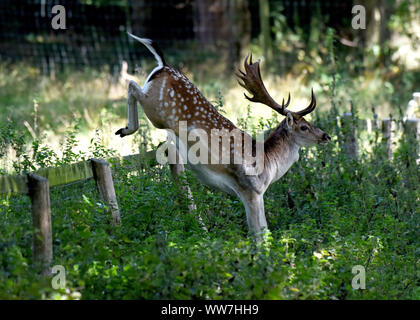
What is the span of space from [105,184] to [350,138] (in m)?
3.80

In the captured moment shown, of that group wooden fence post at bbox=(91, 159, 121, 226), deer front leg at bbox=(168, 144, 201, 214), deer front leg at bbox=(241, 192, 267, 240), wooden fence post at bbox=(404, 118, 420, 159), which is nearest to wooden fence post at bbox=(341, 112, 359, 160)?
wooden fence post at bbox=(404, 118, 420, 159)

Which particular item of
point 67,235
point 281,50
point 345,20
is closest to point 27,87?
point 281,50

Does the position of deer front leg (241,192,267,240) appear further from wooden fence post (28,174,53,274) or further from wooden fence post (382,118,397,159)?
wooden fence post (382,118,397,159)

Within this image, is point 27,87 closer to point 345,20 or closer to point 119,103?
point 119,103

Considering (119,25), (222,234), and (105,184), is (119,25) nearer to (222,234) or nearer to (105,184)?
(222,234)

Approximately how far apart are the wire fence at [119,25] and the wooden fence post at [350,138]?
720 cm

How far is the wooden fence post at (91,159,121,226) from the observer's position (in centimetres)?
560

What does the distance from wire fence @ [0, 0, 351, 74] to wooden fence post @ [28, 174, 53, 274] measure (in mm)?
10965

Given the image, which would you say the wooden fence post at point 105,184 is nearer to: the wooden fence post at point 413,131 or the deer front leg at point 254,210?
the deer front leg at point 254,210

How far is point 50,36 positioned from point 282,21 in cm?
533

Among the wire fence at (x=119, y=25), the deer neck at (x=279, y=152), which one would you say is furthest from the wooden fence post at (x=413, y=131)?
the wire fence at (x=119, y=25)

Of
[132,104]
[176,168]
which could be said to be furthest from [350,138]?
[132,104]

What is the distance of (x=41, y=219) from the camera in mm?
4727
